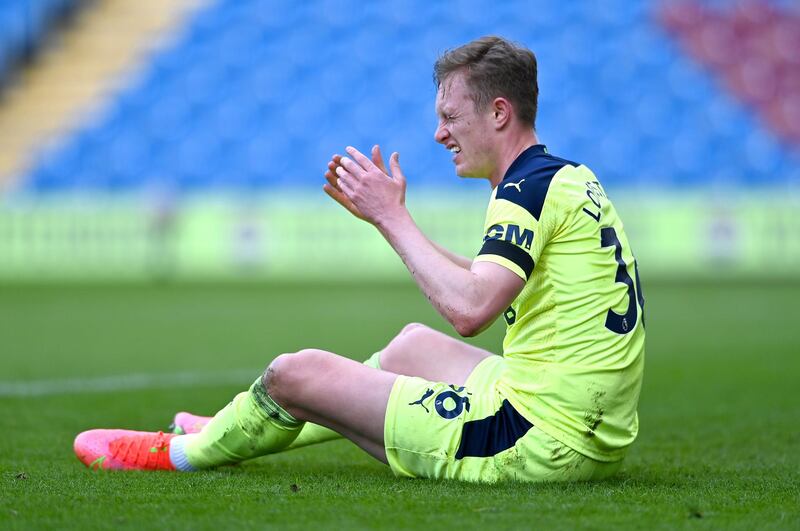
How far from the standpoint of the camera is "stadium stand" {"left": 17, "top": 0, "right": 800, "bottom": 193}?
21719 mm

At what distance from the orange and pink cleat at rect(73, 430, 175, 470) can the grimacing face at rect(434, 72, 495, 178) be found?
1432 mm

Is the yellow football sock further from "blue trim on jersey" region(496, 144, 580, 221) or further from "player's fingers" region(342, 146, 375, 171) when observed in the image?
"blue trim on jersey" region(496, 144, 580, 221)

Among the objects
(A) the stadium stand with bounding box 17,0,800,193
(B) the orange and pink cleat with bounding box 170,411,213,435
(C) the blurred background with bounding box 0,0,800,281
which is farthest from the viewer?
(A) the stadium stand with bounding box 17,0,800,193

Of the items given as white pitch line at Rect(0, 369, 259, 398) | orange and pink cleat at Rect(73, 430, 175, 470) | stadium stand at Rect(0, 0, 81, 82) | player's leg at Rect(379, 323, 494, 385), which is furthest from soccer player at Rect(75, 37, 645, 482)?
stadium stand at Rect(0, 0, 81, 82)

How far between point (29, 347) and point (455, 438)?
658cm

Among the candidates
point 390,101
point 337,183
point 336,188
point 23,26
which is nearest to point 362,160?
point 337,183

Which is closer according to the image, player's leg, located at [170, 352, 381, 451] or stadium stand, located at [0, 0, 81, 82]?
player's leg, located at [170, 352, 381, 451]

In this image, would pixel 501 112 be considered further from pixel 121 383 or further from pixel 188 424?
pixel 121 383

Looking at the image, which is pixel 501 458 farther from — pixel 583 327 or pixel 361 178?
pixel 361 178

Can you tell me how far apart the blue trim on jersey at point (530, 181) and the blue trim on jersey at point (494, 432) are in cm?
63

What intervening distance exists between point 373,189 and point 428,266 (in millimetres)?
328

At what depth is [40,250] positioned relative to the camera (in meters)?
19.5

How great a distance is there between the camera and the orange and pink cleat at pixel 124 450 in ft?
14.0

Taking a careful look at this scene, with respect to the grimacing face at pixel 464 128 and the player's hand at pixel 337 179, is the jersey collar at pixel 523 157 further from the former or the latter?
the player's hand at pixel 337 179
